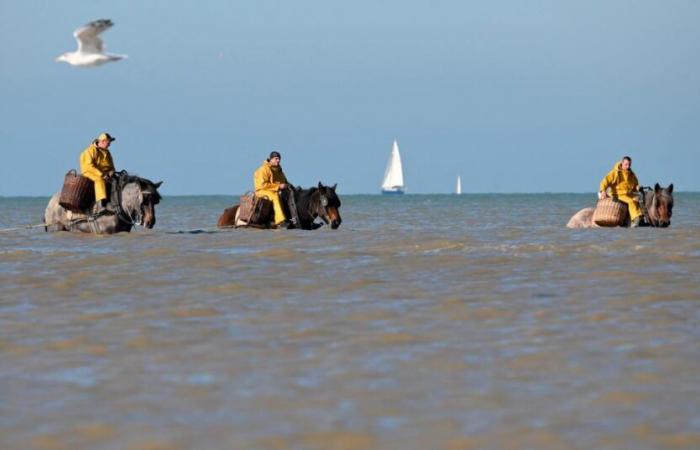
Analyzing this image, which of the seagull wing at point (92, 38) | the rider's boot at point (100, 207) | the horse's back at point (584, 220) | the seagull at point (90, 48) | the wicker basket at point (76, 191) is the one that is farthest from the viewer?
the horse's back at point (584, 220)

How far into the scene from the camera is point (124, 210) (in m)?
20.0

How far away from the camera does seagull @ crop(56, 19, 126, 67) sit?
47.3 ft

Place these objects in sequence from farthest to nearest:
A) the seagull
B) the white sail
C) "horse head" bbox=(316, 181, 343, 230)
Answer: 1. the white sail
2. "horse head" bbox=(316, 181, 343, 230)
3. the seagull

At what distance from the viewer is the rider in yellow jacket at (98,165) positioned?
19.5 metres

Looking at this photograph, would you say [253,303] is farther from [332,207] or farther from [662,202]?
[662,202]

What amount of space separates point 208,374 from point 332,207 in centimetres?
1500

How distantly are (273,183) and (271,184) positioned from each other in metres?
0.07

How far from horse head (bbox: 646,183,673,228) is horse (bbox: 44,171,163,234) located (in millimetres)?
8555

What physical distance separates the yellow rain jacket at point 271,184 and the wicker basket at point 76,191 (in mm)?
3260

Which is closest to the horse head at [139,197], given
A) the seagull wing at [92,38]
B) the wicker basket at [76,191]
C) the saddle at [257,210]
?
the wicker basket at [76,191]

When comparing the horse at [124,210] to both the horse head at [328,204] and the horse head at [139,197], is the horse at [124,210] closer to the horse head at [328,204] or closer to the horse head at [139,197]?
the horse head at [139,197]

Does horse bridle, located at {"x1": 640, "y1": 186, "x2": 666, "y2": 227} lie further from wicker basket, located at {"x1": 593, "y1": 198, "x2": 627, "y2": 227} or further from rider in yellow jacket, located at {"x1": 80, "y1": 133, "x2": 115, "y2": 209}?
rider in yellow jacket, located at {"x1": 80, "y1": 133, "x2": 115, "y2": 209}

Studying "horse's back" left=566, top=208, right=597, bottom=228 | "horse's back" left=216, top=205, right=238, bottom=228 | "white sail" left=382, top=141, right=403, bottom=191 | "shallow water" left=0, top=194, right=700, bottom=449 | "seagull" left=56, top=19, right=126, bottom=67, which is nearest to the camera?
"shallow water" left=0, top=194, right=700, bottom=449

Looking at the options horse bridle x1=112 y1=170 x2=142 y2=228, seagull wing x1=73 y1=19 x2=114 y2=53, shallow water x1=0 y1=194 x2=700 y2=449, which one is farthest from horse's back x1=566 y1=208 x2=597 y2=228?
seagull wing x1=73 y1=19 x2=114 y2=53
